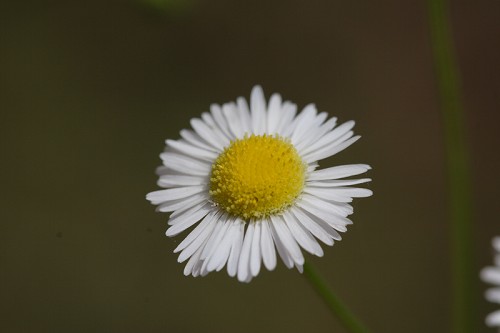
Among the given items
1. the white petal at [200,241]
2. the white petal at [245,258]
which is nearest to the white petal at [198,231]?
the white petal at [200,241]

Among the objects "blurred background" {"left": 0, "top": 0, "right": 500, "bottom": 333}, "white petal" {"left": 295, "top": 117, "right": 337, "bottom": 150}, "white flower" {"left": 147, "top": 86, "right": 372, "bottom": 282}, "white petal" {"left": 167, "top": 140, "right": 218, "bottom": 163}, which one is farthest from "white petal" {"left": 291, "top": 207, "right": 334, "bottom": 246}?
"blurred background" {"left": 0, "top": 0, "right": 500, "bottom": 333}

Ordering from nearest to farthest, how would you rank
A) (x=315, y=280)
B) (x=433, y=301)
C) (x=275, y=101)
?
(x=315, y=280) → (x=275, y=101) → (x=433, y=301)

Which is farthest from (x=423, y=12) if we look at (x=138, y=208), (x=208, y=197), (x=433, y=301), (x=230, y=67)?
(x=208, y=197)

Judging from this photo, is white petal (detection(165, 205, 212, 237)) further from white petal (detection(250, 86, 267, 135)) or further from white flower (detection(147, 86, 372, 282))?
white petal (detection(250, 86, 267, 135))

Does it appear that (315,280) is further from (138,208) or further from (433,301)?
(138,208)

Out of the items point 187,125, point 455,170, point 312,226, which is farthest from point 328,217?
point 187,125

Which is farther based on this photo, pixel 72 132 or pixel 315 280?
pixel 72 132
